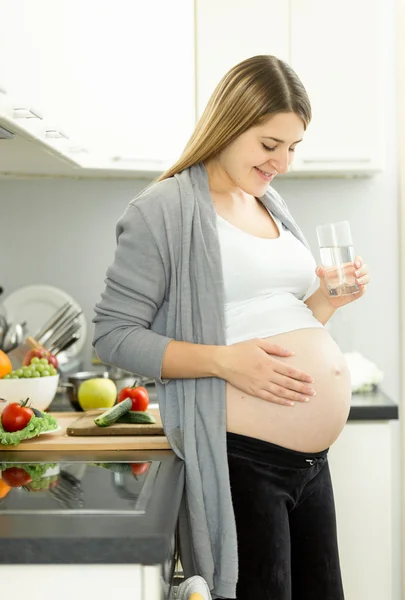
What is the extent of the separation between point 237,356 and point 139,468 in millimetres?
254

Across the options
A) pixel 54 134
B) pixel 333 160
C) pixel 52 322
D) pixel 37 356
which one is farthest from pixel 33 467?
pixel 333 160

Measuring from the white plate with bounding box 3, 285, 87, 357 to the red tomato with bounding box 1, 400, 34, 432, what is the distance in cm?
116

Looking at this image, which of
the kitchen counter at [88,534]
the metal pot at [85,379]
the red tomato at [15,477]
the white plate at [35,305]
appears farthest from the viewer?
the white plate at [35,305]

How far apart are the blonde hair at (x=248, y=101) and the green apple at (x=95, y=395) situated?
2.57ft

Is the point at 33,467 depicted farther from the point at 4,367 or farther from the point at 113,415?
the point at 4,367

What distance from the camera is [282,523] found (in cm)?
143

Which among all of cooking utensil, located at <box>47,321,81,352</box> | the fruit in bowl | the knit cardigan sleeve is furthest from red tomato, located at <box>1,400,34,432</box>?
cooking utensil, located at <box>47,321,81,352</box>

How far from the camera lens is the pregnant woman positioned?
143cm

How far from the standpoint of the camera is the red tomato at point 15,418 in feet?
5.17

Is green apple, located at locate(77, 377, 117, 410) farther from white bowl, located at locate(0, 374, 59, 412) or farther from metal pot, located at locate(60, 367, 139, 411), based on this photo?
white bowl, located at locate(0, 374, 59, 412)

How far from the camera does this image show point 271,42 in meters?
2.54

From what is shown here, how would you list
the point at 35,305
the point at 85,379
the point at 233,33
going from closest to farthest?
the point at 85,379 → the point at 233,33 → the point at 35,305

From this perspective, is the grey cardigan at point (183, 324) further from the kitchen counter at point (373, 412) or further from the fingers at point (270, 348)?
the kitchen counter at point (373, 412)

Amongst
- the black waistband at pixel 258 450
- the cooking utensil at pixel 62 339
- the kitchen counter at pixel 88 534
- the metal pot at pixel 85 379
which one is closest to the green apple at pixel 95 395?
the metal pot at pixel 85 379
